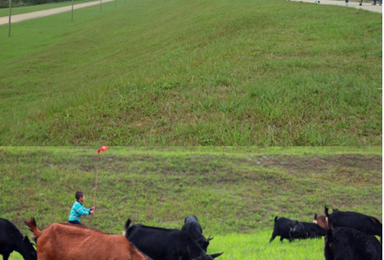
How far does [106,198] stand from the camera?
22.9ft

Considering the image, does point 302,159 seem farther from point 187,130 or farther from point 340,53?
point 340,53

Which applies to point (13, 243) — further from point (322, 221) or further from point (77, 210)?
point (322, 221)

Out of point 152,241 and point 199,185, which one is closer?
point 152,241

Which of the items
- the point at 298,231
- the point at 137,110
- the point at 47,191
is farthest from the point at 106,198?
the point at 298,231

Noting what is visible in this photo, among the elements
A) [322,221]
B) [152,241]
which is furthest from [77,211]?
[322,221]

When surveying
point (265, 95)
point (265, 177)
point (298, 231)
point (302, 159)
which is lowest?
point (298, 231)

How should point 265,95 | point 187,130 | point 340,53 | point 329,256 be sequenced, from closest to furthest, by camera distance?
point 329,256 < point 187,130 < point 265,95 < point 340,53

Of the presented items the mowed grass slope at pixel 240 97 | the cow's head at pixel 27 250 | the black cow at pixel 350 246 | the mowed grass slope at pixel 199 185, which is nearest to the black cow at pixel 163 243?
the mowed grass slope at pixel 199 185

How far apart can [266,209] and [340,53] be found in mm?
6721

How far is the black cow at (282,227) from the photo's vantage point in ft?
20.9

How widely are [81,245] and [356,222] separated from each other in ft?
12.4

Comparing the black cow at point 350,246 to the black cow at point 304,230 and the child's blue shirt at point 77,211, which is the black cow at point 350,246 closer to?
the black cow at point 304,230

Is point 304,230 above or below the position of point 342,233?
below

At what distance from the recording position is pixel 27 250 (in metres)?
5.18
